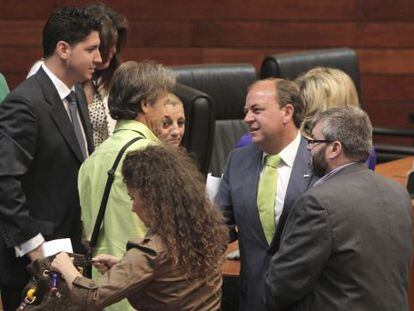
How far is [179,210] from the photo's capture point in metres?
3.05

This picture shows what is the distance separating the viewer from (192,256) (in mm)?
3023

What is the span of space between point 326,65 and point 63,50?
2.70 metres

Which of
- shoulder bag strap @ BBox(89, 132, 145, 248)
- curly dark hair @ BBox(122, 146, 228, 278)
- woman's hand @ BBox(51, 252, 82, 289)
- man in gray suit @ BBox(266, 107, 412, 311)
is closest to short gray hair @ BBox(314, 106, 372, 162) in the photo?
man in gray suit @ BBox(266, 107, 412, 311)

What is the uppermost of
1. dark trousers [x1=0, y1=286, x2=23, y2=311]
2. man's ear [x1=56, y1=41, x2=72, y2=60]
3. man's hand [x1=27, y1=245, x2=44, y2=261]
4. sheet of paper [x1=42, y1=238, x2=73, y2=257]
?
man's ear [x1=56, y1=41, x2=72, y2=60]

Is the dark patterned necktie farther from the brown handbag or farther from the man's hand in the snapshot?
the brown handbag

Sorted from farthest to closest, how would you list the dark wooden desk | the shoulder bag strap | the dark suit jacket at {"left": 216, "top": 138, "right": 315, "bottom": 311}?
the dark wooden desk
the dark suit jacket at {"left": 216, "top": 138, "right": 315, "bottom": 311}
the shoulder bag strap

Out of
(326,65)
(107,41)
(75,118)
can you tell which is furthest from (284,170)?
(326,65)

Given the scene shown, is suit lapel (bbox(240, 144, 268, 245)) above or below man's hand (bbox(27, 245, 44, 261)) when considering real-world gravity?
above

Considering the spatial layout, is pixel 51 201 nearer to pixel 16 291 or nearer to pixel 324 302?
pixel 16 291

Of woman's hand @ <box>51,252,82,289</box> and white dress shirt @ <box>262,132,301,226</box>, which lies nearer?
woman's hand @ <box>51,252,82,289</box>

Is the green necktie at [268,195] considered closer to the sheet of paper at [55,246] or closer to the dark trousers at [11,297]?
the sheet of paper at [55,246]

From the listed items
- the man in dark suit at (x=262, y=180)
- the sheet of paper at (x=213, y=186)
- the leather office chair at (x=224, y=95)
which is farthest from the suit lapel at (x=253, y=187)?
the leather office chair at (x=224, y=95)

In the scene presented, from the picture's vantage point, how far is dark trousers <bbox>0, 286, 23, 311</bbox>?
12.5 feet

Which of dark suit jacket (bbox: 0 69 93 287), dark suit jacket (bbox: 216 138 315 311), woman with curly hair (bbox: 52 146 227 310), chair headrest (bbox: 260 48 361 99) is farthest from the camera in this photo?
chair headrest (bbox: 260 48 361 99)
